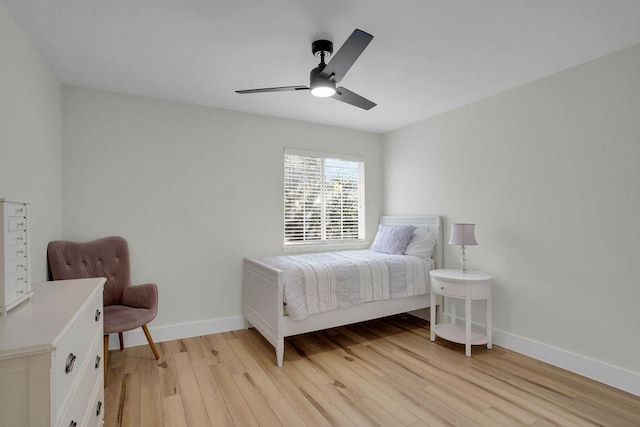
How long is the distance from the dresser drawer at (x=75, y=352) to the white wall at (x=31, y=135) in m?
0.95

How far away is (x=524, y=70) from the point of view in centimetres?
267

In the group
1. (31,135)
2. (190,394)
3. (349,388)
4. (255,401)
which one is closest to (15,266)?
(31,135)

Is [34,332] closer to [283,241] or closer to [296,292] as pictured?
[296,292]

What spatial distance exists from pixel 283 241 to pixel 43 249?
2239mm

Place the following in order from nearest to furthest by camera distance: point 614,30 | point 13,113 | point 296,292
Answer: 1. point 13,113
2. point 614,30
3. point 296,292

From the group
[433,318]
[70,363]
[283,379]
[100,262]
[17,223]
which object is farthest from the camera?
[433,318]

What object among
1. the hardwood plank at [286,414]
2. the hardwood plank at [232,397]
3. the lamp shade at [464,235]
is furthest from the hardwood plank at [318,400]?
the lamp shade at [464,235]

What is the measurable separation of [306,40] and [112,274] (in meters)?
2.62

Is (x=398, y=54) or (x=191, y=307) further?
(x=191, y=307)

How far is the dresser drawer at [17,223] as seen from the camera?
54.0 inches

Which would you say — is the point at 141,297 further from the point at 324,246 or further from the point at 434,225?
the point at 434,225

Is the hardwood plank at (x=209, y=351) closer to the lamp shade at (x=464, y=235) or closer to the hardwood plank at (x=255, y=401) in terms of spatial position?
the hardwood plank at (x=255, y=401)

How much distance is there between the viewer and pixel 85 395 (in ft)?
4.62

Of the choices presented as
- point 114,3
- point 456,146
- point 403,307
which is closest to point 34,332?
point 114,3
